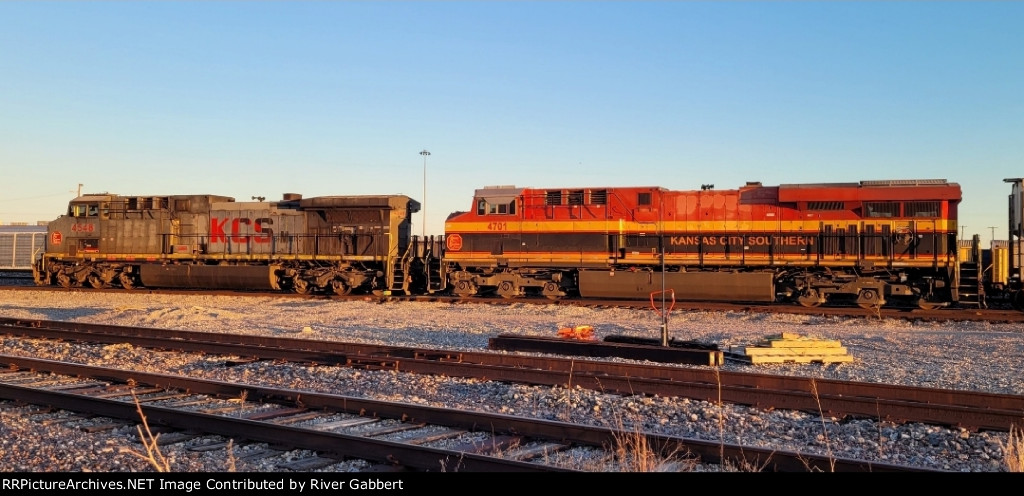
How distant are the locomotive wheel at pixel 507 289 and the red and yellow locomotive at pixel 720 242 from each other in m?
0.03

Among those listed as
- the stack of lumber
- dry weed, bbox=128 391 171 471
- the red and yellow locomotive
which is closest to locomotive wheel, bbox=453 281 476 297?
the red and yellow locomotive

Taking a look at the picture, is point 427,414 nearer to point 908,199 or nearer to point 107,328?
point 107,328

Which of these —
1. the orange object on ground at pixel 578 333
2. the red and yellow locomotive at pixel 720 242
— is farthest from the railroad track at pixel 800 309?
the orange object on ground at pixel 578 333

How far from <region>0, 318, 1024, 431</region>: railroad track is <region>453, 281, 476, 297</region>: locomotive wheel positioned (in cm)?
959

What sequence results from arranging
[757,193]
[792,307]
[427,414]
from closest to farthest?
1. [427,414]
2. [792,307]
3. [757,193]

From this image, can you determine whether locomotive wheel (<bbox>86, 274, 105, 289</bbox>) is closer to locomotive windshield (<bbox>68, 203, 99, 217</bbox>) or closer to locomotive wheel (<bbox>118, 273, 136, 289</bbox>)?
locomotive wheel (<bbox>118, 273, 136, 289</bbox>)

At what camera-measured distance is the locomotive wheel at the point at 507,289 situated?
21.5 metres

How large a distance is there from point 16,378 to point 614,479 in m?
A: 8.44

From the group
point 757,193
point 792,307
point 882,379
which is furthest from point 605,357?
point 757,193

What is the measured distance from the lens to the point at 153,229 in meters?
26.1

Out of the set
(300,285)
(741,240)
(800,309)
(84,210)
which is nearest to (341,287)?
(300,285)

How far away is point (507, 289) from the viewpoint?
21609 millimetres

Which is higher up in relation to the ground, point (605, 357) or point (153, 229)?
point (153, 229)

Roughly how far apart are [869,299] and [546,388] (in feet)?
42.2
